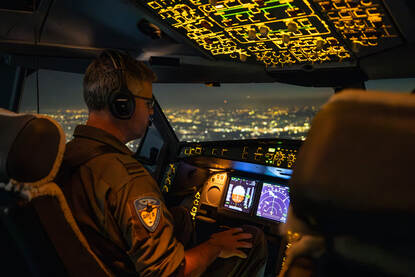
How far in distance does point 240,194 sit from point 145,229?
1.62m

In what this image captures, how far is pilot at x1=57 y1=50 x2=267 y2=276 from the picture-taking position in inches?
34.1

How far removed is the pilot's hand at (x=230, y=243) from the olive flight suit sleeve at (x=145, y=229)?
0.88ft

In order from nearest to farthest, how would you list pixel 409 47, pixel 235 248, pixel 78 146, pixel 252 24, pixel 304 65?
pixel 78 146
pixel 235 248
pixel 409 47
pixel 252 24
pixel 304 65

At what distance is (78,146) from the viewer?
0.97m

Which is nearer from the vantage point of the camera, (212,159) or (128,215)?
(128,215)

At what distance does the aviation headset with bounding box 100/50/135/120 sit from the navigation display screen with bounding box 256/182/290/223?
4.89ft

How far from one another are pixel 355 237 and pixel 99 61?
990mm

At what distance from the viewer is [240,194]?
2416 millimetres

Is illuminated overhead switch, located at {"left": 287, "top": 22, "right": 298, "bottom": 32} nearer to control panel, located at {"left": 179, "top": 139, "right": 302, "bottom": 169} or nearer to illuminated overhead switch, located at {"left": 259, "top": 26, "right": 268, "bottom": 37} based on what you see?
illuminated overhead switch, located at {"left": 259, "top": 26, "right": 268, "bottom": 37}

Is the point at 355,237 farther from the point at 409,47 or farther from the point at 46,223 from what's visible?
the point at 409,47

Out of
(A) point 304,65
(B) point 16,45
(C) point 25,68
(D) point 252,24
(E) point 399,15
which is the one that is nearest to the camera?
(E) point 399,15

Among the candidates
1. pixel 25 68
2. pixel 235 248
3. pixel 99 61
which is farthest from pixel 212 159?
pixel 25 68

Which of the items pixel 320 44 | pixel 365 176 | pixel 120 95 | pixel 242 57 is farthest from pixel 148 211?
pixel 242 57

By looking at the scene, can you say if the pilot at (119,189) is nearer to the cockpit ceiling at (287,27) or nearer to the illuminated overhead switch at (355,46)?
the cockpit ceiling at (287,27)
